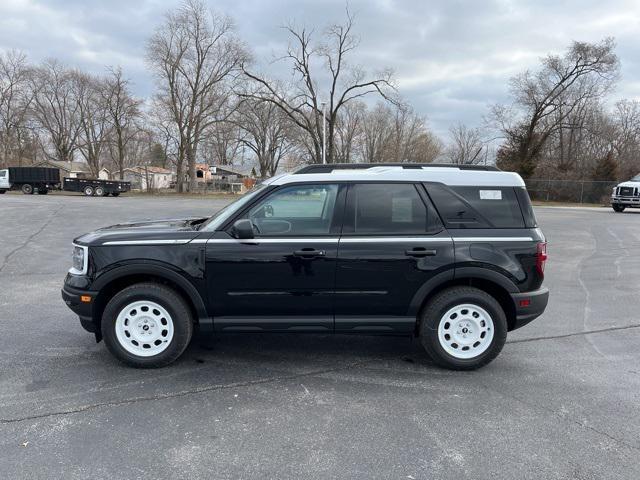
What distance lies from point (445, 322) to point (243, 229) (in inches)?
79.3

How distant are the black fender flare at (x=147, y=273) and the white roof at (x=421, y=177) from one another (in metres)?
1.19

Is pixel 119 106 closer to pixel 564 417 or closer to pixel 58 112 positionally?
pixel 58 112

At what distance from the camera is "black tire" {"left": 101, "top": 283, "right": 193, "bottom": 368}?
4.02 meters

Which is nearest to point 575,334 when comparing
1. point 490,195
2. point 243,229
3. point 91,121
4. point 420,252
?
point 490,195

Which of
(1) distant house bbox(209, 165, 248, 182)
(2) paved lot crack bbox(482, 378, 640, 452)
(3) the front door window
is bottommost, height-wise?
(2) paved lot crack bbox(482, 378, 640, 452)

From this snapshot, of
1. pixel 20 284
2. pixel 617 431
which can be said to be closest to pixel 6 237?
pixel 20 284

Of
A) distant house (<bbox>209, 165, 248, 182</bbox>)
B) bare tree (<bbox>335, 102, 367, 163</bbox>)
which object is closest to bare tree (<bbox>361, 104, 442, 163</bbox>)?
bare tree (<bbox>335, 102, 367, 163</bbox>)

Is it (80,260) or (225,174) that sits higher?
(225,174)

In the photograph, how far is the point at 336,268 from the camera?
4012 millimetres

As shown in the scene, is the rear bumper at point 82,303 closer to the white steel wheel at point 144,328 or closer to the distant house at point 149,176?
the white steel wheel at point 144,328

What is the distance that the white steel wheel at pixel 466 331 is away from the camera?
416 cm

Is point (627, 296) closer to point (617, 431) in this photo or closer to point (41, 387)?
point (617, 431)

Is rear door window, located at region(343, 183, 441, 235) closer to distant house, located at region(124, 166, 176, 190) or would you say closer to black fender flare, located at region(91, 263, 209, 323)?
black fender flare, located at region(91, 263, 209, 323)

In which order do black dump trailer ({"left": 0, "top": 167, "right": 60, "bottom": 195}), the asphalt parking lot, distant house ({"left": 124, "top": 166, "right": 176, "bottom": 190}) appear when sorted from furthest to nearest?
distant house ({"left": 124, "top": 166, "right": 176, "bottom": 190}) → black dump trailer ({"left": 0, "top": 167, "right": 60, "bottom": 195}) → the asphalt parking lot
